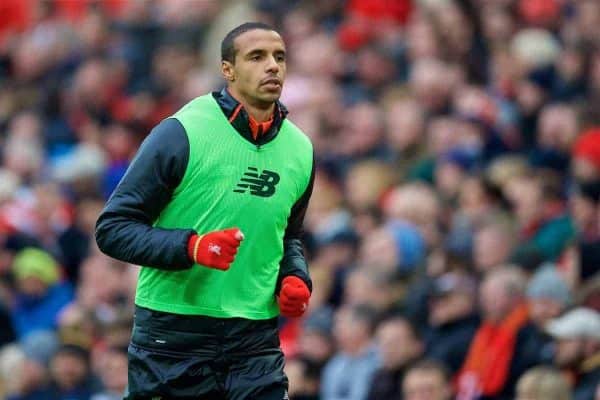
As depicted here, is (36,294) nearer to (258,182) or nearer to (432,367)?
(432,367)

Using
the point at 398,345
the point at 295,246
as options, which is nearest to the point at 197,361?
the point at 295,246

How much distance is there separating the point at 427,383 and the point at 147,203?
11.3ft

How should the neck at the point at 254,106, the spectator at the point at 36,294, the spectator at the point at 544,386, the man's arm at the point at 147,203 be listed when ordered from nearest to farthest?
the man's arm at the point at 147,203 < the neck at the point at 254,106 < the spectator at the point at 544,386 < the spectator at the point at 36,294

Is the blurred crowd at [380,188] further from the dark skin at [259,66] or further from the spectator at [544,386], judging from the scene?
the dark skin at [259,66]

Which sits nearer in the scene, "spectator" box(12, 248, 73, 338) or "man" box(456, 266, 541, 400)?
"man" box(456, 266, 541, 400)

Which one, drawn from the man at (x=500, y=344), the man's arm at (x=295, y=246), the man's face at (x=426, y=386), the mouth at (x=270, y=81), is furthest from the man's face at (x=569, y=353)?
the mouth at (x=270, y=81)

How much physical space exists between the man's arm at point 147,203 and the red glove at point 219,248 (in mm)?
113

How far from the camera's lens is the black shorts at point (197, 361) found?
6.57 m

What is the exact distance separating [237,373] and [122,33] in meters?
10.8

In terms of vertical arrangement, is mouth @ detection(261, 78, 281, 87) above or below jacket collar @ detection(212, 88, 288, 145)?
above

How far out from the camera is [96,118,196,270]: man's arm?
21.1ft

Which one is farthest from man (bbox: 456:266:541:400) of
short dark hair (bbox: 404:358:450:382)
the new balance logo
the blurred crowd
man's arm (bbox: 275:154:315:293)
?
the new balance logo

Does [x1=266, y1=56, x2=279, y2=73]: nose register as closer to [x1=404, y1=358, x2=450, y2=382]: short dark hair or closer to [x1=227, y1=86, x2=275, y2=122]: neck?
[x1=227, y1=86, x2=275, y2=122]: neck

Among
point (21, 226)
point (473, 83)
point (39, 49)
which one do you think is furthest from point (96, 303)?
point (39, 49)
